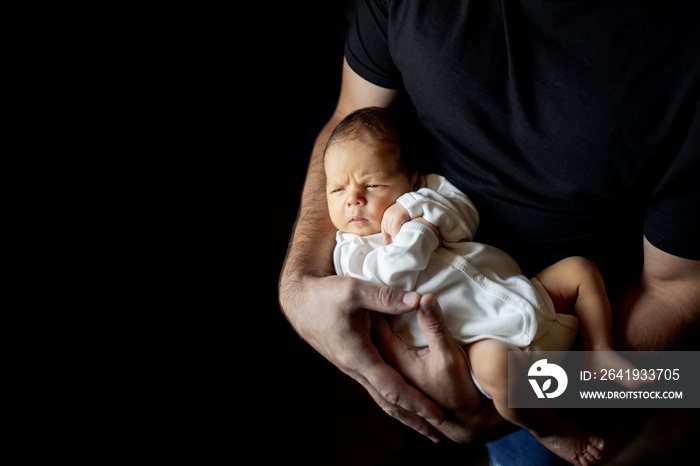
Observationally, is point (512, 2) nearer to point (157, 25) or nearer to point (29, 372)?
point (157, 25)

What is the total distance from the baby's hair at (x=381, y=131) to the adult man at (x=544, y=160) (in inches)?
2.8

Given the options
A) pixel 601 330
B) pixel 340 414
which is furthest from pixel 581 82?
pixel 340 414

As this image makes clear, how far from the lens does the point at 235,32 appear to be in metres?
1.88

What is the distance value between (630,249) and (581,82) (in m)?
0.44

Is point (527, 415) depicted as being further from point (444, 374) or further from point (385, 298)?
point (385, 298)

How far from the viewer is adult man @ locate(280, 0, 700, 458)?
0.86 meters

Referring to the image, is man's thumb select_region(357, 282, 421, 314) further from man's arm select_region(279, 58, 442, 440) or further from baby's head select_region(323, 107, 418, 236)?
baby's head select_region(323, 107, 418, 236)

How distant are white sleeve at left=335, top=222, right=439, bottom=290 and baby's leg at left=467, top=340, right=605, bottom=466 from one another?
7.3 inches

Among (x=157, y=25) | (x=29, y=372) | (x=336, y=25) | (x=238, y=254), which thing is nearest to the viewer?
(x=29, y=372)

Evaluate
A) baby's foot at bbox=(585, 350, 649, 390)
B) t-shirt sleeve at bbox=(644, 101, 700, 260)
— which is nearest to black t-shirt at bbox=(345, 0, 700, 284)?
t-shirt sleeve at bbox=(644, 101, 700, 260)

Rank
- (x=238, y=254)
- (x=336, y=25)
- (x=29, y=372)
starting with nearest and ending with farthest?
(x=29, y=372) → (x=238, y=254) → (x=336, y=25)

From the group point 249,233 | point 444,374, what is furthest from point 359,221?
point 249,233

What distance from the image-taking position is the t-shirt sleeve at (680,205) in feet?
2.74

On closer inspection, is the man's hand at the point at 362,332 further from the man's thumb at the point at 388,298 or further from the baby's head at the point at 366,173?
the baby's head at the point at 366,173
